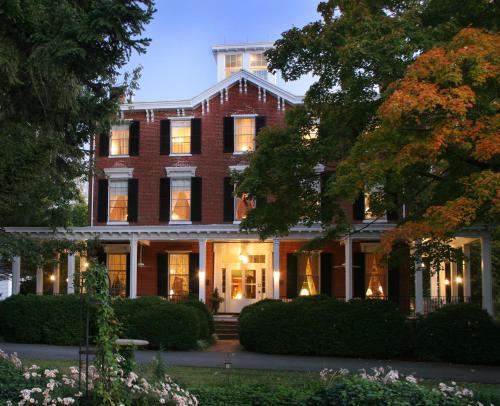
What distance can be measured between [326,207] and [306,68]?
12.8ft

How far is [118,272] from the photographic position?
28641 millimetres

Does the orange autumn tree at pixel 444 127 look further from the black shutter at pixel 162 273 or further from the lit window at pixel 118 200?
the lit window at pixel 118 200

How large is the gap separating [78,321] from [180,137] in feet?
35.8

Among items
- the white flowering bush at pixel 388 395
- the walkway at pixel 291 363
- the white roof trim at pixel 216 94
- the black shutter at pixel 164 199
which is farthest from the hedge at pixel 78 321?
the white flowering bush at pixel 388 395

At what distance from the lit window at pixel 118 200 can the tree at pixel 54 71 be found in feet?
28.5

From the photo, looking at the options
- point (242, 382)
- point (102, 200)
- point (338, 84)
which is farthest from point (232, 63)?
point (242, 382)

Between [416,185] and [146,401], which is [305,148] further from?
[146,401]

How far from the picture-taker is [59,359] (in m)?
16.2

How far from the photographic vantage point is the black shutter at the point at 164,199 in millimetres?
27672

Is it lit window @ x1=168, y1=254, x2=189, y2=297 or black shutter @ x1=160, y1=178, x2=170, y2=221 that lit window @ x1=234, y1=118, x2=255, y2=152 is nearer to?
black shutter @ x1=160, y1=178, x2=170, y2=221

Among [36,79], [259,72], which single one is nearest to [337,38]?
[36,79]

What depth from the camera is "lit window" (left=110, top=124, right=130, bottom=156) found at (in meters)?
28.6

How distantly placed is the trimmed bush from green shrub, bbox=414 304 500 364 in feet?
1.94

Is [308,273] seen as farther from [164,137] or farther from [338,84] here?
[338,84]
